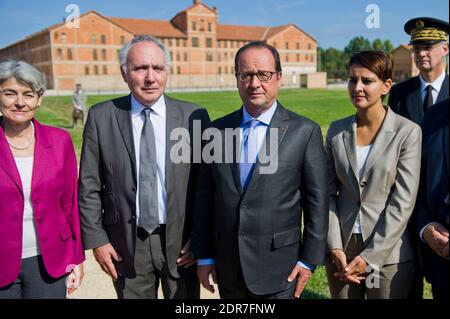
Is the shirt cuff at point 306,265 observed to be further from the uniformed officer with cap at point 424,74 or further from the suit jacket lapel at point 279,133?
the uniformed officer with cap at point 424,74

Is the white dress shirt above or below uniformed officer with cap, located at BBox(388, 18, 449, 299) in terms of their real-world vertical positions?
below

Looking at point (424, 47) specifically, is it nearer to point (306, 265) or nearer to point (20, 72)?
Result: point (306, 265)

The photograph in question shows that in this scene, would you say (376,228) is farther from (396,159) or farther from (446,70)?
(446,70)

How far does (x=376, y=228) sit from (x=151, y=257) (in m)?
1.69

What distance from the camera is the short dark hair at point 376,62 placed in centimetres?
274

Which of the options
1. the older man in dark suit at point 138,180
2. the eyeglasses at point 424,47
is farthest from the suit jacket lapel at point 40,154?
the eyeglasses at point 424,47

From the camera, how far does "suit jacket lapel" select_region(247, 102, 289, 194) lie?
8.48 feet

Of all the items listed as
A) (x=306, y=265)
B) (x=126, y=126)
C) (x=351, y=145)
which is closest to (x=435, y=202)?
(x=351, y=145)

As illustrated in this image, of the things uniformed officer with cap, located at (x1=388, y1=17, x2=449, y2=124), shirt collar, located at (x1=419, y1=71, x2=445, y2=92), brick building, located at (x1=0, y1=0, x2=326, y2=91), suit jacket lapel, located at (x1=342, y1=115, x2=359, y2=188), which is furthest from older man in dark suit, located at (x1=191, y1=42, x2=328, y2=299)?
brick building, located at (x1=0, y1=0, x2=326, y2=91)

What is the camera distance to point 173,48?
6228cm

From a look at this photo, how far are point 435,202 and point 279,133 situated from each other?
3.58 feet

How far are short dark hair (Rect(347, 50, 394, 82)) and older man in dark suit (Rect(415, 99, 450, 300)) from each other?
0.42 meters

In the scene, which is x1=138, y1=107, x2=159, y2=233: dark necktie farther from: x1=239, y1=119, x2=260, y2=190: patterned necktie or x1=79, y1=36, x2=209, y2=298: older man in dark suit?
x1=239, y1=119, x2=260, y2=190: patterned necktie
